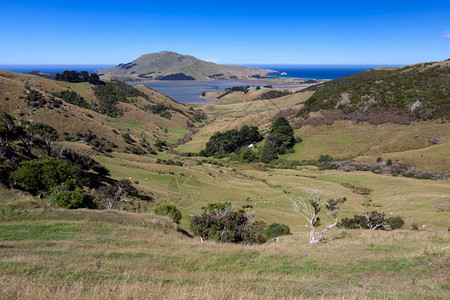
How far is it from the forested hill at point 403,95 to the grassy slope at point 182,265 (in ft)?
253

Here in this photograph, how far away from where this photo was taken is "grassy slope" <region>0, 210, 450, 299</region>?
21.0 ft

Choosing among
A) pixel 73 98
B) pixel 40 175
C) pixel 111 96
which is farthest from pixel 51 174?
pixel 111 96

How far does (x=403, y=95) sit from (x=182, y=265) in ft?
320

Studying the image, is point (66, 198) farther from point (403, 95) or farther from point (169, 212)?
point (403, 95)

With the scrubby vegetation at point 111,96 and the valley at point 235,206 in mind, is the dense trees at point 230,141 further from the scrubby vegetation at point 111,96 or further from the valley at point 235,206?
the scrubby vegetation at point 111,96

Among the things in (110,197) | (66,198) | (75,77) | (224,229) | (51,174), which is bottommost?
(110,197)

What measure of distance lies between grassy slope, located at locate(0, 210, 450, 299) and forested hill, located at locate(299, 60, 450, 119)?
77.1 m

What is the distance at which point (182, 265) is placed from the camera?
1210 cm

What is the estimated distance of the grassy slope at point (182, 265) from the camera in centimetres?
642

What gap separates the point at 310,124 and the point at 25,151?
3178 inches

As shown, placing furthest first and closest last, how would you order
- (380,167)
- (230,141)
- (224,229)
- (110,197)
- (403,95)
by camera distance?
(230,141) < (403,95) < (380,167) < (110,197) < (224,229)

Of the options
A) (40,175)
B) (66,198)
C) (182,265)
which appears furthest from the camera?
(40,175)

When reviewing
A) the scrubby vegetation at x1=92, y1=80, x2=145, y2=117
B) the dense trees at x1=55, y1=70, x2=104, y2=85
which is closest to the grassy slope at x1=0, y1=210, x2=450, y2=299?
the scrubby vegetation at x1=92, y1=80, x2=145, y2=117

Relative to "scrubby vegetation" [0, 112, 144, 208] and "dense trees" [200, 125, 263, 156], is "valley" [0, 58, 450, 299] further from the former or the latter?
"dense trees" [200, 125, 263, 156]
